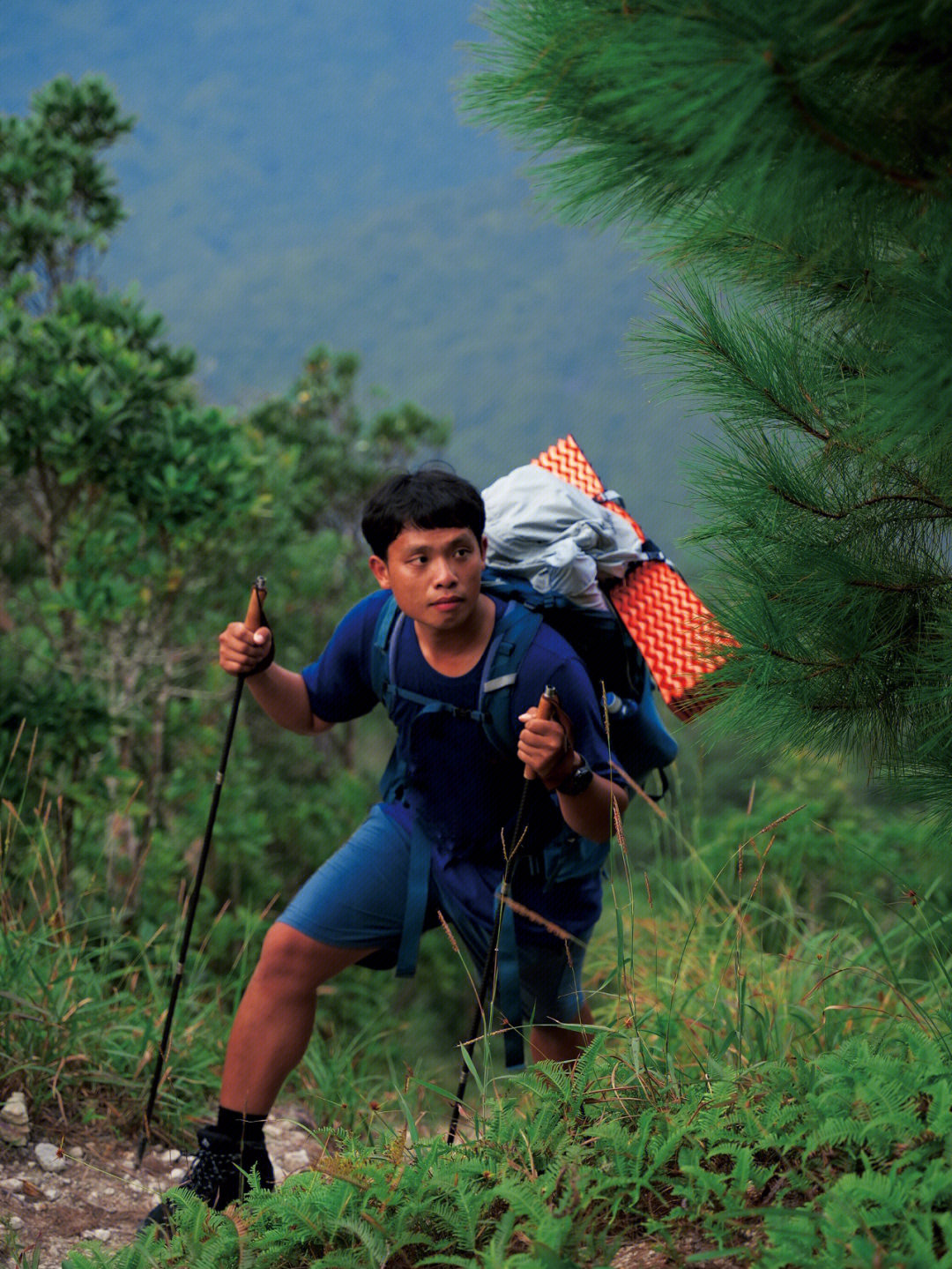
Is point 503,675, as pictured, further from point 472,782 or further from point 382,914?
point 382,914

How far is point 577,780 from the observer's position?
2.31m

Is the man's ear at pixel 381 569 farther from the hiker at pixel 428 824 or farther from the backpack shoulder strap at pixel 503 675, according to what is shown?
the backpack shoulder strap at pixel 503 675

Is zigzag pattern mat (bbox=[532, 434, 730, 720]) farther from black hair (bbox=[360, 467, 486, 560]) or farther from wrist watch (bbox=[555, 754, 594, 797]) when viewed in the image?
black hair (bbox=[360, 467, 486, 560])

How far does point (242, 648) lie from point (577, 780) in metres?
0.83

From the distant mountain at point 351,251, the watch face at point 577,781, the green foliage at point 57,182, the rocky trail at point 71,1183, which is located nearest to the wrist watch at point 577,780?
the watch face at point 577,781

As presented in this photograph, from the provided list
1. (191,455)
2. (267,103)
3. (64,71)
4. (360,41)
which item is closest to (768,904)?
(191,455)

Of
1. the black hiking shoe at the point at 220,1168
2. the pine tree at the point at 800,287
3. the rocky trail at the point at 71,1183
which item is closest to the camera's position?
the pine tree at the point at 800,287

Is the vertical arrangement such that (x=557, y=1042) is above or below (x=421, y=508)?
below

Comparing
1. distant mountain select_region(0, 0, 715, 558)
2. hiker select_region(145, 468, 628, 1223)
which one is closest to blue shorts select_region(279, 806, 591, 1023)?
hiker select_region(145, 468, 628, 1223)

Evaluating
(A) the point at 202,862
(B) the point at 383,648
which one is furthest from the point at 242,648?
(A) the point at 202,862

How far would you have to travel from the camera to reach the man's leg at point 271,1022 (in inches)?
98.1

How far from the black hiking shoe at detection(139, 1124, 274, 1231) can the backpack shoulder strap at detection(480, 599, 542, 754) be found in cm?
100

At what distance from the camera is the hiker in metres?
2.44

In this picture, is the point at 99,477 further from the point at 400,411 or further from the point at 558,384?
the point at 558,384
